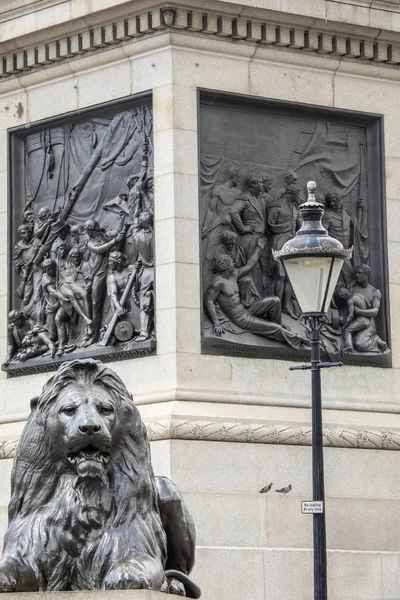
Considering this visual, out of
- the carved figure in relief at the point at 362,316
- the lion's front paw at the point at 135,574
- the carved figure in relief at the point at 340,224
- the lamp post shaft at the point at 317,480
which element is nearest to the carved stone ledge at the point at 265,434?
the carved figure in relief at the point at 362,316

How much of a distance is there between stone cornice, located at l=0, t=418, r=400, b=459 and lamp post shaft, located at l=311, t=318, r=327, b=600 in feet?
19.8

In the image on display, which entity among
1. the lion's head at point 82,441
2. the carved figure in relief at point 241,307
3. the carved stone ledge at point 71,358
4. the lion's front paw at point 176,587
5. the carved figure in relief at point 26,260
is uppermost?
the carved figure in relief at point 26,260

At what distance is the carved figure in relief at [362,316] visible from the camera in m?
28.0

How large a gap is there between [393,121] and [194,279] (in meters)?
4.11

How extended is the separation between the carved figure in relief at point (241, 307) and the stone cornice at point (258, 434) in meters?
1.27

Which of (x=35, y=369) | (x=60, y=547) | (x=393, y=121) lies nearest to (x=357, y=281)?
(x=393, y=121)

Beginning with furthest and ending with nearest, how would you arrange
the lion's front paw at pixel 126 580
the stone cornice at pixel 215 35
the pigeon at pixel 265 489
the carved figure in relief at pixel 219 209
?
the stone cornice at pixel 215 35 → the carved figure in relief at pixel 219 209 → the pigeon at pixel 265 489 → the lion's front paw at pixel 126 580

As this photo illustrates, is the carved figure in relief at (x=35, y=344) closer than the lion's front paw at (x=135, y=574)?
No

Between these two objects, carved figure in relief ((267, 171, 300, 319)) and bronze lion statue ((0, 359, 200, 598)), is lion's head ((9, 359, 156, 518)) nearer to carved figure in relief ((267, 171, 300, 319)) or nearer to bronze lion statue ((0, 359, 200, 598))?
bronze lion statue ((0, 359, 200, 598))

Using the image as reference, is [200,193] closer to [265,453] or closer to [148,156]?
[148,156]

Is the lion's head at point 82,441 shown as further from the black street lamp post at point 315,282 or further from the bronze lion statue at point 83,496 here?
the black street lamp post at point 315,282

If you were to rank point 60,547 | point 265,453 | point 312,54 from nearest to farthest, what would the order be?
point 60,547
point 265,453
point 312,54

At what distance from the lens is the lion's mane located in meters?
14.7

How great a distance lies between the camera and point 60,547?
14.7 metres
